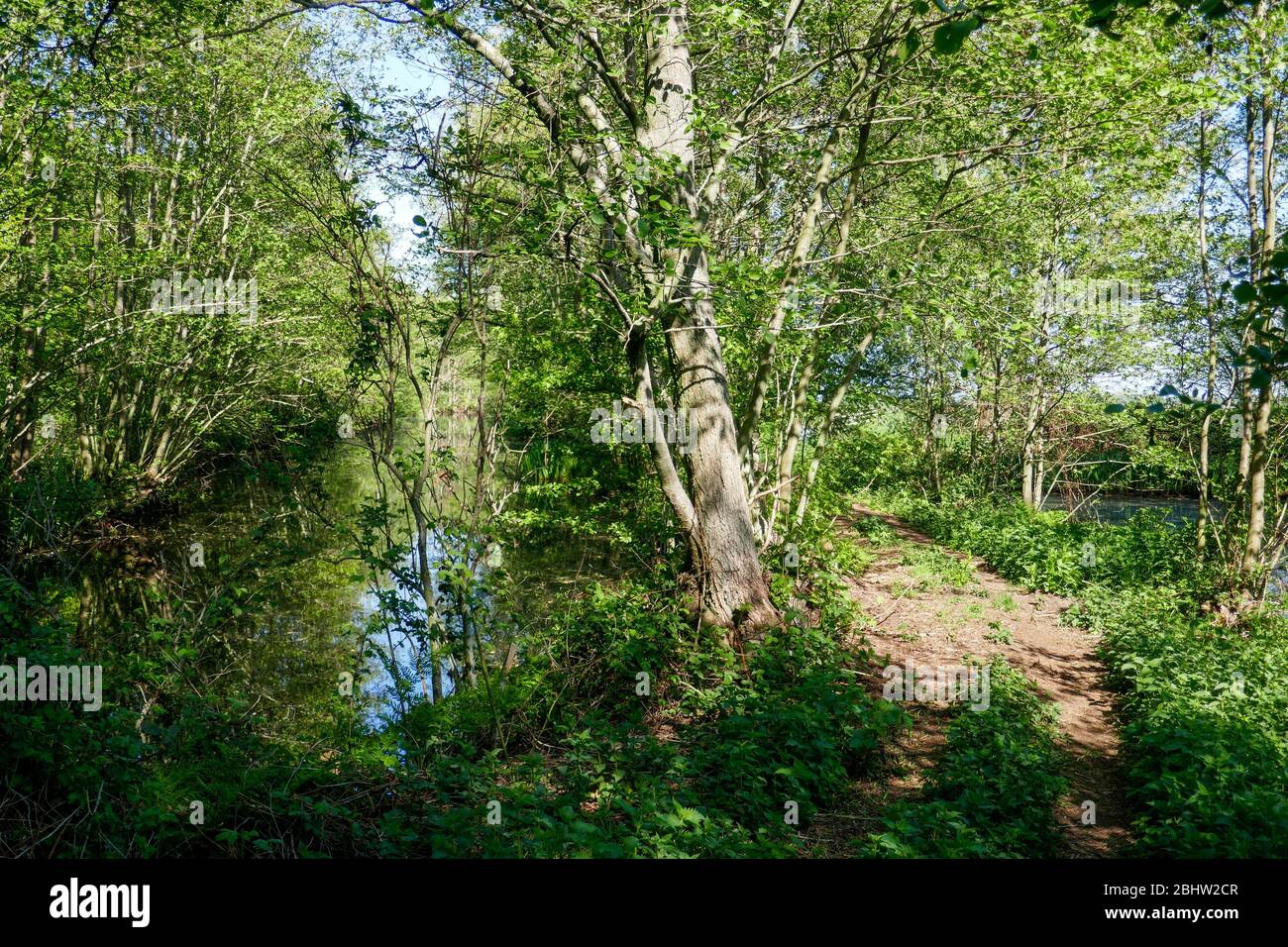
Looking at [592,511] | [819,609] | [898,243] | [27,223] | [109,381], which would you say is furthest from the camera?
[109,381]

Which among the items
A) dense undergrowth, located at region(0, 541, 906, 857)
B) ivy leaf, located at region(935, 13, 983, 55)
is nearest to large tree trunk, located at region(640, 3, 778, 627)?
dense undergrowth, located at region(0, 541, 906, 857)

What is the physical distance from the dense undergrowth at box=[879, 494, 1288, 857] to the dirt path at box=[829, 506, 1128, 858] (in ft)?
0.70

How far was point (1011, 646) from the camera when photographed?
9.06 m

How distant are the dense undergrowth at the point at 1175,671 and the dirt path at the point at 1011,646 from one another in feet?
0.70

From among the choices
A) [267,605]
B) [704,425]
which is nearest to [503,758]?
[704,425]

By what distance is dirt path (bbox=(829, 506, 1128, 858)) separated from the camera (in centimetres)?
563

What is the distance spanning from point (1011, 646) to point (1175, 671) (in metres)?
1.91

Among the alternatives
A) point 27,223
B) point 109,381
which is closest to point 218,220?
point 109,381

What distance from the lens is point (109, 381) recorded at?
617 inches

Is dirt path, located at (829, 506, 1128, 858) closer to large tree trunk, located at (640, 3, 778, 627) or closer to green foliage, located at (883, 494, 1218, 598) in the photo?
green foliage, located at (883, 494, 1218, 598)

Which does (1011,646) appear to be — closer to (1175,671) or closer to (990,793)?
(1175,671)
